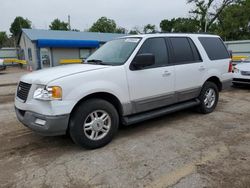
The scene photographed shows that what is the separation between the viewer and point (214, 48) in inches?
228

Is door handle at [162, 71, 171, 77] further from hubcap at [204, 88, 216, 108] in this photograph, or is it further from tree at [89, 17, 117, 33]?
tree at [89, 17, 117, 33]

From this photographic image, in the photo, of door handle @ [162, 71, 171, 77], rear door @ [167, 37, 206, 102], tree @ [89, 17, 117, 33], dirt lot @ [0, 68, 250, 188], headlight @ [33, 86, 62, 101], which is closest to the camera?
dirt lot @ [0, 68, 250, 188]

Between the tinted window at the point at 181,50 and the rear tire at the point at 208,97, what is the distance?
85cm

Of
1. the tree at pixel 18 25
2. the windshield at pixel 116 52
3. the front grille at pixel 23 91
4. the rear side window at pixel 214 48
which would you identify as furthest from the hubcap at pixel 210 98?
the tree at pixel 18 25

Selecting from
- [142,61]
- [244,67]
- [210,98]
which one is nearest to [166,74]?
[142,61]

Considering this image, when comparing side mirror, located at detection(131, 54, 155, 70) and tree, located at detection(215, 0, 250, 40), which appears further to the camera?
tree, located at detection(215, 0, 250, 40)

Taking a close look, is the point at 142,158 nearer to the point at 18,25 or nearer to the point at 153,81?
the point at 153,81

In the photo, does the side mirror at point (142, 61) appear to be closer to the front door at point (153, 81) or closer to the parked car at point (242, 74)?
the front door at point (153, 81)

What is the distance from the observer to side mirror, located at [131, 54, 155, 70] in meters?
4.02

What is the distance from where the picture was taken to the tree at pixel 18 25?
182 feet

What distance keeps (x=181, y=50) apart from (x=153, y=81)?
3.79 ft

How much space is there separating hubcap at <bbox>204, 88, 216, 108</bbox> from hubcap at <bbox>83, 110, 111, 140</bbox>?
114 inches

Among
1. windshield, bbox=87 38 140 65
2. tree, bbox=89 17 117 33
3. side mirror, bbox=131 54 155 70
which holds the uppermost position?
tree, bbox=89 17 117 33

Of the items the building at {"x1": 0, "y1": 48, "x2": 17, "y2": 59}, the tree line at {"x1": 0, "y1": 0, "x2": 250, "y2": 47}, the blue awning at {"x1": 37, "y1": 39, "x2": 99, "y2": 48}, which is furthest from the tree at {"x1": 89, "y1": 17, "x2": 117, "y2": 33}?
the blue awning at {"x1": 37, "y1": 39, "x2": 99, "y2": 48}
